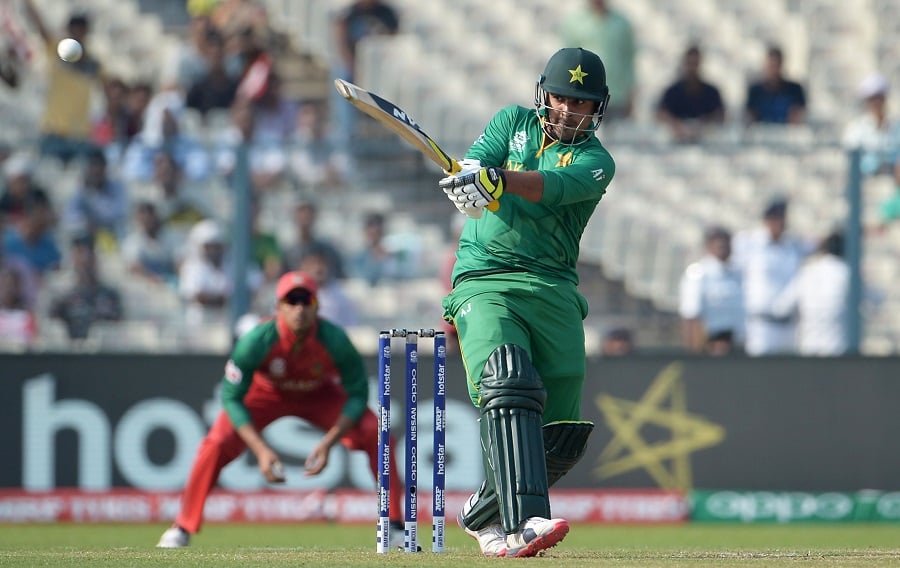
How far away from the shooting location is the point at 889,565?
258 inches

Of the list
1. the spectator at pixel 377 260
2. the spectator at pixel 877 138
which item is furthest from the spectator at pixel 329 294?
the spectator at pixel 877 138

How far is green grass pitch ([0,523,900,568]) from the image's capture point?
6.64m

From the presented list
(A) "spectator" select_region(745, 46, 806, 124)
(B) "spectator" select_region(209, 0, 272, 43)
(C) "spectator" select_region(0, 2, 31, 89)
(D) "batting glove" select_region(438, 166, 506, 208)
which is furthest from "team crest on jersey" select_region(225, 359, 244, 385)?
(A) "spectator" select_region(745, 46, 806, 124)

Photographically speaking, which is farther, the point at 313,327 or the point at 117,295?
the point at 117,295

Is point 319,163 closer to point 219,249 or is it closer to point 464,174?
point 219,249

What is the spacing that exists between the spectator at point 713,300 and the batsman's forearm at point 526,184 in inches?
270

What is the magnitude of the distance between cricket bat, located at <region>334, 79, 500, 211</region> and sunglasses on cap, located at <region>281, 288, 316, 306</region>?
3.56 metres

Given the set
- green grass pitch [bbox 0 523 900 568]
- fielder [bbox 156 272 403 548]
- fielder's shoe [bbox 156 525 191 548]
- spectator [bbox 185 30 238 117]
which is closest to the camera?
green grass pitch [bbox 0 523 900 568]

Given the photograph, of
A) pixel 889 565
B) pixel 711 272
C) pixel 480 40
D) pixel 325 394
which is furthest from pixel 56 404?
pixel 889 565

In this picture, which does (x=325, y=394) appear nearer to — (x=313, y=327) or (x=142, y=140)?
(x=313, y=327)

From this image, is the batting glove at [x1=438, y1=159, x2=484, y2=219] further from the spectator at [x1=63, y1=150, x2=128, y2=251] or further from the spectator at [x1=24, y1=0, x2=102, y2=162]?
the spectator at [x1=24, y1=0, x2=102, y2=162]

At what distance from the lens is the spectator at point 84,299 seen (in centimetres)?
1309

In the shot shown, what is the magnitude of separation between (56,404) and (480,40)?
6545 mm

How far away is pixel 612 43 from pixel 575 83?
907 centimetres
